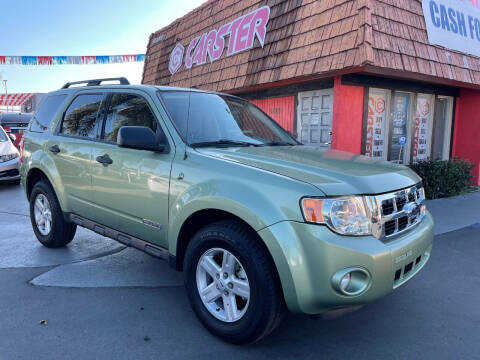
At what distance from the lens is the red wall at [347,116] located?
7.38 m

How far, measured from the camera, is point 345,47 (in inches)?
262

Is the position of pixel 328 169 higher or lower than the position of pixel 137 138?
lower

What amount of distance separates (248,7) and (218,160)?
795cm

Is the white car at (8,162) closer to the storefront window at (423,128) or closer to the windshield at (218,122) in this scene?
the windshield at (218,122)

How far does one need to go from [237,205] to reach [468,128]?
9.65 metres

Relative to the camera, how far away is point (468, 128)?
32.6ft

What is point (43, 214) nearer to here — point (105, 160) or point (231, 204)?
point (105, 160)

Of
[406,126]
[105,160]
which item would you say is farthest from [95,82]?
[406,126]

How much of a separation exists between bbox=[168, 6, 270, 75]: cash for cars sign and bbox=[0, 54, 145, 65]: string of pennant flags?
7.20 metres

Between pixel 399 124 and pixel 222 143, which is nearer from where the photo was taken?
pixel 222 143

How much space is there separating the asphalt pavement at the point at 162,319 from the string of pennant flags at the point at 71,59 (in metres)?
16.4

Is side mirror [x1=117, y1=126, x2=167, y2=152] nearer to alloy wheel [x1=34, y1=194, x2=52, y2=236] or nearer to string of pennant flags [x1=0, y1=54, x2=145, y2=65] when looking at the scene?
alloy wheel [x1=34, y1=194, x2=52, y2=236]

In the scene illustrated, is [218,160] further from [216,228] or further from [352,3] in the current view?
[352,3]

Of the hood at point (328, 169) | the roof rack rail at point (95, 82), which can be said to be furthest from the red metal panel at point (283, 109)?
the hood at point (328, 169)
